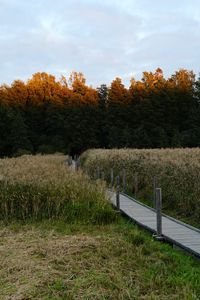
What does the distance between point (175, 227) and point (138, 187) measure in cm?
786

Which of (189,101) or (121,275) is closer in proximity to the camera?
(121,275)

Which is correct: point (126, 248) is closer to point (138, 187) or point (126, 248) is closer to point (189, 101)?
point (138, 187)

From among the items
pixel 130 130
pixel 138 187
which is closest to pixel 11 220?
pixel 138 187

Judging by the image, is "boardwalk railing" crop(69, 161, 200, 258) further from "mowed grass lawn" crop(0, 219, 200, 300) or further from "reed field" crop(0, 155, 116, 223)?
"reed field" crop(0, 155, 116, 223)

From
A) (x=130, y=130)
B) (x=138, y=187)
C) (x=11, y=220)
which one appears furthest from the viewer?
(x=130, y=130)

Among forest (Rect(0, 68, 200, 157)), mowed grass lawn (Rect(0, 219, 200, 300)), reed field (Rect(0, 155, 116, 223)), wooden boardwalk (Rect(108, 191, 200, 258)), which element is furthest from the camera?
forest (Rect(0, 68, 200, 157))

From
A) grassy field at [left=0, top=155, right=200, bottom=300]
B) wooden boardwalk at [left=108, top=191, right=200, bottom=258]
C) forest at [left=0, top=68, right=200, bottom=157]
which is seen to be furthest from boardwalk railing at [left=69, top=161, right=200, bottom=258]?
forest at [left=0, top=68, right=200, bottom=157]

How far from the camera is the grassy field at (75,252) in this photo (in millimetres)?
5656

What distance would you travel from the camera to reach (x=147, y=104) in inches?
2381

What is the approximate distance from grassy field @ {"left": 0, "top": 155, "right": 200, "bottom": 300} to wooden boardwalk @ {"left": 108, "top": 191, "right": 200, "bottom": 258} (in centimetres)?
21

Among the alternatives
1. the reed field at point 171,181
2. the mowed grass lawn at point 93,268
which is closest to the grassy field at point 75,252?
the mowed grass lawn at point 93,268

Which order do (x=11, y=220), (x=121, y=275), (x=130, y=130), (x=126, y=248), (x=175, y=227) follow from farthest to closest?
(x=130, y=130), (x=11, y=220), (x=175, y=227), (x=126, y=248), (x=121, y=275)

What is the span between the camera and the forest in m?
57.0

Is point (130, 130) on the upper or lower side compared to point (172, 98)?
lower
